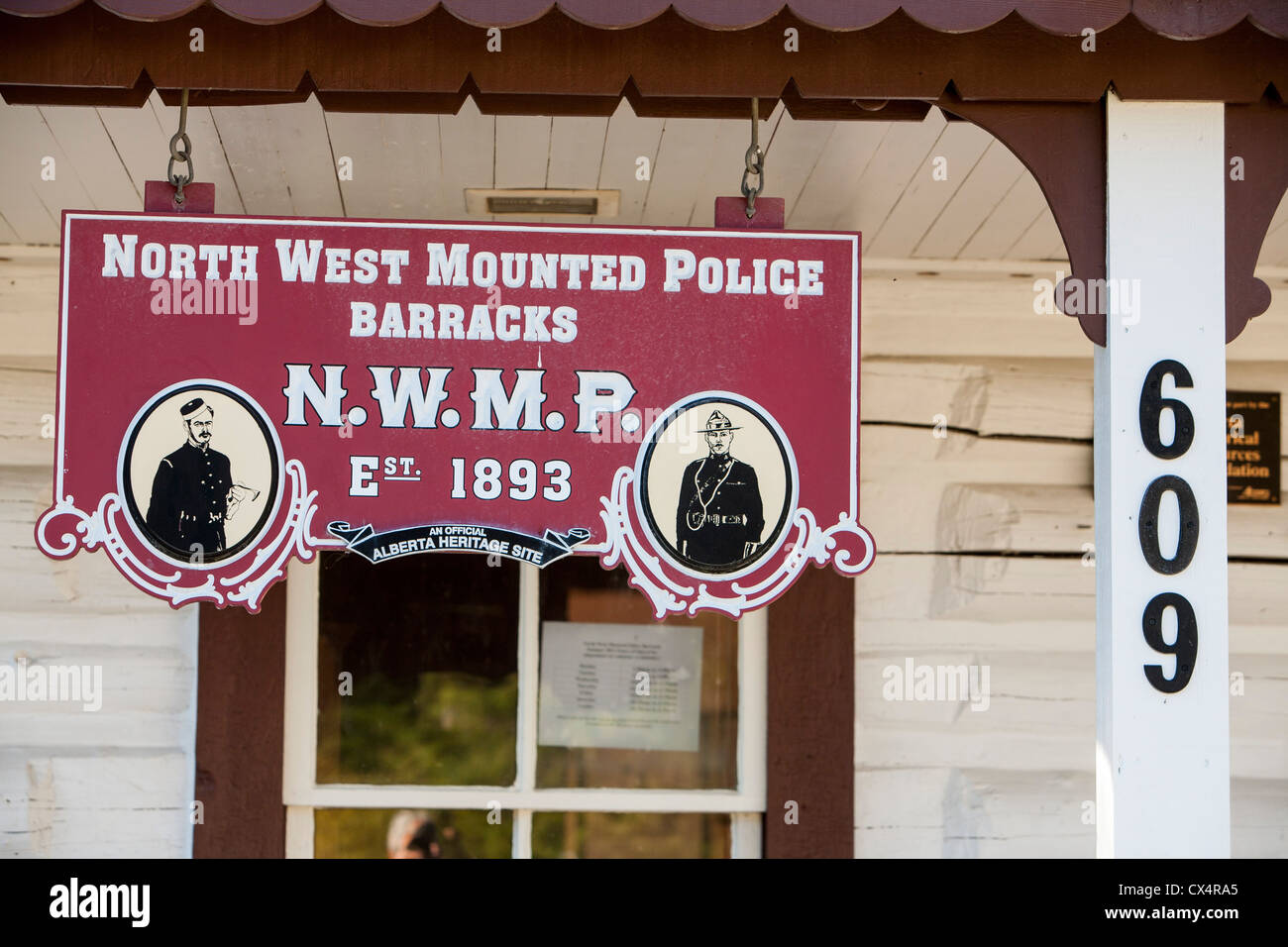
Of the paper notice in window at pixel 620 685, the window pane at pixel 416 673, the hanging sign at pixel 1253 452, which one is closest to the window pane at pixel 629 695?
the paper notice in window at pixel 620 685

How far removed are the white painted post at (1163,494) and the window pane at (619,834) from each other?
4.96ft

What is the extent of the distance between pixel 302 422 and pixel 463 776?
1607mm

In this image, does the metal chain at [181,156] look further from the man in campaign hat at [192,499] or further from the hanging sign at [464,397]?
the man in campaign hat at [192,499]

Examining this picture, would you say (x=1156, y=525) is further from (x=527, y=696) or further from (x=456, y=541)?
(x=527, y=696)

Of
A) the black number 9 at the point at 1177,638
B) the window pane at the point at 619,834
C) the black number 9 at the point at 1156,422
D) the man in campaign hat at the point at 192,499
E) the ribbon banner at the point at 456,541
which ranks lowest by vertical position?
the window pane at the point at 619,834

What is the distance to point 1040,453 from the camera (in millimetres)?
3750

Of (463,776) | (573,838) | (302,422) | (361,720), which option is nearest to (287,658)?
(361,720)

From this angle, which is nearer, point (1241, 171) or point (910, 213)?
point (1241, 171)

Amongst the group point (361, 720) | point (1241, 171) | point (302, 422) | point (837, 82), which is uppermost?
point (837, 82)

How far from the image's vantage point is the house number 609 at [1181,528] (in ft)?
7.80

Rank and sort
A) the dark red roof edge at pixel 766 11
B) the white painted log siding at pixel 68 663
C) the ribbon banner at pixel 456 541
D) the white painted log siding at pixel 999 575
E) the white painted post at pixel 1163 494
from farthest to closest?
the white painted log siding at pixel 999 575
the white painted log siding at pixel 68 663
the ribbon banner at pixel 456 541
the white painted post at pixel 1163 494
the dark red roof edge at pixel 766 11

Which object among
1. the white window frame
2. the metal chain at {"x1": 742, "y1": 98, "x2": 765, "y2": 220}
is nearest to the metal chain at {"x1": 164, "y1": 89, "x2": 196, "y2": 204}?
the metal chain at {"x1": 742, "y1": 98, "x2": 765, "y2": 220}

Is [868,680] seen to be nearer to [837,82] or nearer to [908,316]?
[908,316]
